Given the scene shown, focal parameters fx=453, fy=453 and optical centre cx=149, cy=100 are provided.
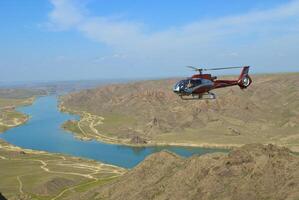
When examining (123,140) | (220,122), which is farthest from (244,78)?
(220,122)

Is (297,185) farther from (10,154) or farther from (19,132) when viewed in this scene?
(19,132)

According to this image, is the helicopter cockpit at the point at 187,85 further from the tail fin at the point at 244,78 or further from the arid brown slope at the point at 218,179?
the arid brown slope at the point at 218,179

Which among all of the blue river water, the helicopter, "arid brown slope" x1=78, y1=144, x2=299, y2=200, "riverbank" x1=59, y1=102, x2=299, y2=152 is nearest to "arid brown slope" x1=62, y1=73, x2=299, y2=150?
"riverbank" x1=59, y1=102, x2=299, y2=152

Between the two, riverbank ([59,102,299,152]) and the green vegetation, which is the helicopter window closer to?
the green vegetation

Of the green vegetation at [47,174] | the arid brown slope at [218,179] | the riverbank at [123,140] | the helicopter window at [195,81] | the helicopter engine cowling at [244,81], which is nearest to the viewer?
the helicopter window at [195,81]

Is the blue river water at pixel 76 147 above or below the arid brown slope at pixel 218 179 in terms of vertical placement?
below

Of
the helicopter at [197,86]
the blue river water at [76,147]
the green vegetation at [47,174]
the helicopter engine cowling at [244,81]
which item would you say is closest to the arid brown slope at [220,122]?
the blue river water at [76,147]
